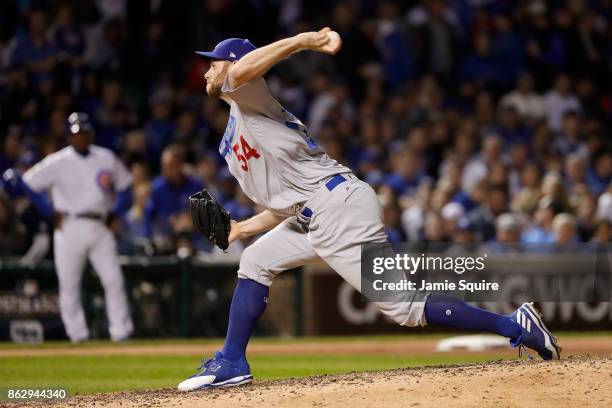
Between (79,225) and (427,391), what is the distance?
6.46 metres

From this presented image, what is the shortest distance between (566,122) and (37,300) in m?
7.25

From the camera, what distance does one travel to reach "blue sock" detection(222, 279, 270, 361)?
6652 millimetres

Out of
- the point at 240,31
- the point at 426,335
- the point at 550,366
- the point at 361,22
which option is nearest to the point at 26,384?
the point at 550,366

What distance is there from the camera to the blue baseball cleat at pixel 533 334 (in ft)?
21.8

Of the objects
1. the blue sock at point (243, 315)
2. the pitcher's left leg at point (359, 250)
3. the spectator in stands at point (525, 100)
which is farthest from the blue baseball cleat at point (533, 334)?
the spectator in stands at point (525, 100)

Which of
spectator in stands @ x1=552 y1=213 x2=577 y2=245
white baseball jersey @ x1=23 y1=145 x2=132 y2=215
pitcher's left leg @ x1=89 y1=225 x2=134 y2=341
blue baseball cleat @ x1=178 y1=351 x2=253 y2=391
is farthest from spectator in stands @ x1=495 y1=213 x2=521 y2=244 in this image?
blue baseball cleat @ x1=178 y1=351 x2=253 y2=391

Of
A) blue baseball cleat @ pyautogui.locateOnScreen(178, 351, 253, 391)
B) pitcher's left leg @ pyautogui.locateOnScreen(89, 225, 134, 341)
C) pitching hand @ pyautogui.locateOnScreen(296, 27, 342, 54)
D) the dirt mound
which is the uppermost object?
pitching hand @ pyautogui.locateOnScreen(296, 27, 342, 54)

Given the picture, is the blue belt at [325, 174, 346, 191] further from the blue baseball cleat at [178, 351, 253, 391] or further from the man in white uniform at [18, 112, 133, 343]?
the man in white uniform at [18, 112, 133, 343]

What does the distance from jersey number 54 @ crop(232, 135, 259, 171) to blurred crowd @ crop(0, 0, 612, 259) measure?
6287mm

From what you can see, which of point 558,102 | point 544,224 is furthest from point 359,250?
point 558,102

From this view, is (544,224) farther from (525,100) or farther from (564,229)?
(525,100)

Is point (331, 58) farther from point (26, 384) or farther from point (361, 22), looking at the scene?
point (26, 384)

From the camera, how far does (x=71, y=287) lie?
1181 cm

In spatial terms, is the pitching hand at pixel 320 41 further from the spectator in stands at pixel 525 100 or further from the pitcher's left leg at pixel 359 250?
the spectator in stands at pixel 525 100
